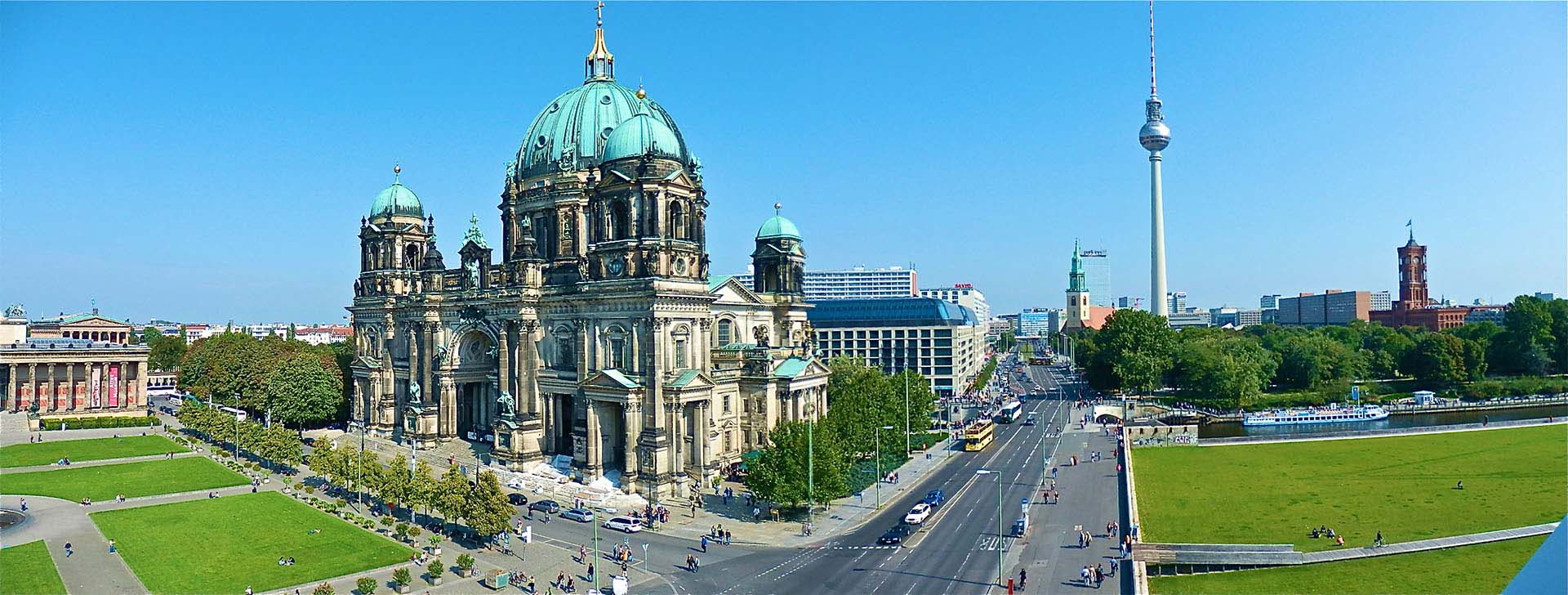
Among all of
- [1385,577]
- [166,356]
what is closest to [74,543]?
[1385,577]

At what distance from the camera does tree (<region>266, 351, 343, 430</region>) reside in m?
104

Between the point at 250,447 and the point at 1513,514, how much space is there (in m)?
107

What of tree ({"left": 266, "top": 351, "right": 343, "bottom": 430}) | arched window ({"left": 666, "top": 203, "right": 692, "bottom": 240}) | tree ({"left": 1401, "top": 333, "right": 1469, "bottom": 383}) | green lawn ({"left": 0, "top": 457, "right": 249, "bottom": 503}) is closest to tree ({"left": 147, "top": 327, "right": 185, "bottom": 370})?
tree ({"left": 266, "top": 351, "right": 343, "bottom": 430})

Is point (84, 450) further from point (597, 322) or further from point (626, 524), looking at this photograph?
point (626, 524)

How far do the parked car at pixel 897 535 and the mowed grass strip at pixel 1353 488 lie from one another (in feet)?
53.2

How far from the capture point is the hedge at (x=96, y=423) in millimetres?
112000

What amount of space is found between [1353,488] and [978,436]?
1482 inches

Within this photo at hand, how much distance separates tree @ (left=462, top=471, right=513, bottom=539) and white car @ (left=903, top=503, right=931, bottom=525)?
28.2 metres

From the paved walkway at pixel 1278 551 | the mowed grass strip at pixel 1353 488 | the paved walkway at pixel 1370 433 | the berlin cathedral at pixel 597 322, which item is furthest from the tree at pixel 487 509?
the paved walkway at pixel 1370 433

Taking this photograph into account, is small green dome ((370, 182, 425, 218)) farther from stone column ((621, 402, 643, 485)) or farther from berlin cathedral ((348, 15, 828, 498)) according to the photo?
stone column ((621, 402, 643, 485))

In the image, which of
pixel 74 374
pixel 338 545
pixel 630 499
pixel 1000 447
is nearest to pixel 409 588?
pixel 338 545

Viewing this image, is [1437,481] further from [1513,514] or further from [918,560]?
[918,560]

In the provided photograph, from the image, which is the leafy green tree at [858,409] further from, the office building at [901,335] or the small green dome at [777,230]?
the office building at [901,335]

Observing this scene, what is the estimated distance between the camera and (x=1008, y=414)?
129125mm
